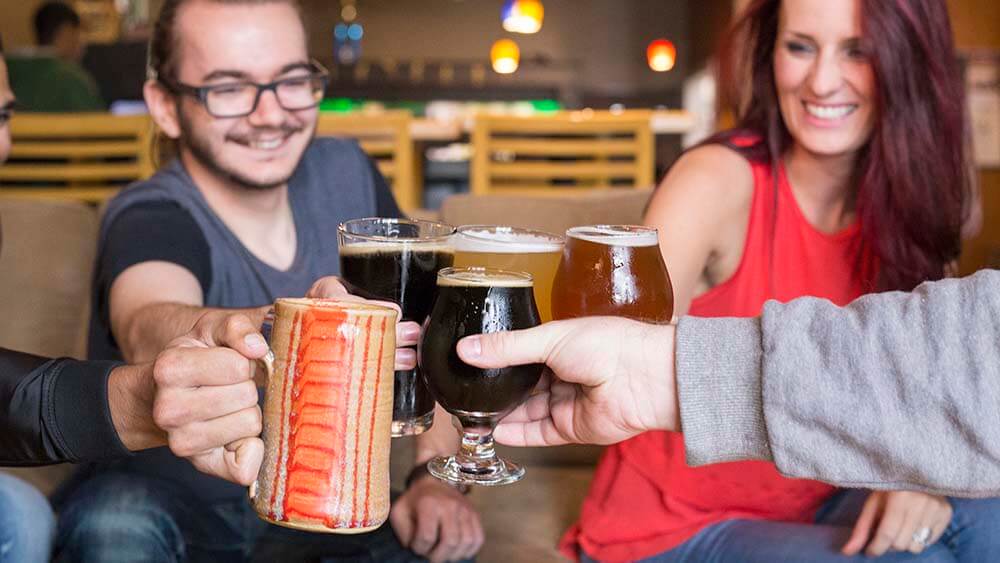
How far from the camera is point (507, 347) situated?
100 cm

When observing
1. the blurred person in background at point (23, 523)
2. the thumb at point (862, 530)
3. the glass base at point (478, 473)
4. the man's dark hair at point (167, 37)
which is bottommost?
the thumb at point (862, 530)

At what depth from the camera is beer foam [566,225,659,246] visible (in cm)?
107

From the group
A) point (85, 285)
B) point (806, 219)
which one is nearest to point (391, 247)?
point (806, 219)

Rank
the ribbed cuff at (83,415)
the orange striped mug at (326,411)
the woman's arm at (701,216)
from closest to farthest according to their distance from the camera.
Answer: the orange striped mug at (326,411), the ribbed cuff at (83,415), the woman's arm at (701,216)

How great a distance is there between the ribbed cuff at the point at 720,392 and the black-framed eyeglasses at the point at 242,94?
105 centimetres

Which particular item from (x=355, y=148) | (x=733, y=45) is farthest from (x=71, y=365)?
(x=733, y=45)

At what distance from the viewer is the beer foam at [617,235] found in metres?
1.07

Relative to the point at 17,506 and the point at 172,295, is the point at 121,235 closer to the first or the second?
the point at 172,295

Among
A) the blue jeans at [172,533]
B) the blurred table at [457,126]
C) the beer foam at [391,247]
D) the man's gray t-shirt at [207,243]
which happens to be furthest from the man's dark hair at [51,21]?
the beer foam at [391,247]

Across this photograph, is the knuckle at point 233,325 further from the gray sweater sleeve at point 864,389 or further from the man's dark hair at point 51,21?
the man's dark hair at point 51,21

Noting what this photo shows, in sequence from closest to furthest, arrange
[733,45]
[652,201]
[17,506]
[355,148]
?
[17,506], [652,201], [733,45], [355,148]

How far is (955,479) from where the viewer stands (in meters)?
1.00

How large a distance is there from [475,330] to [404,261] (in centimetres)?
15

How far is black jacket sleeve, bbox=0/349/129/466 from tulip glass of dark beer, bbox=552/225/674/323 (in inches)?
20.0
